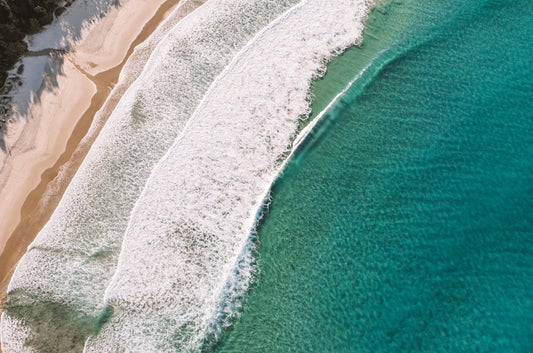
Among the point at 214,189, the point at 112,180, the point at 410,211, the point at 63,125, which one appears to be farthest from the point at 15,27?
the point at 410,211

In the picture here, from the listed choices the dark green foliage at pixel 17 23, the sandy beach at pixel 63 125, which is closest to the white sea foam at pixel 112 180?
the sandy beach at pixel 63 125

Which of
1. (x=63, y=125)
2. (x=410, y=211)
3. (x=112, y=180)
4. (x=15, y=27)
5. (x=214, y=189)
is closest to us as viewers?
(x=410, y=211)

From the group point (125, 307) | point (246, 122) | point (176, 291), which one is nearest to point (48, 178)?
point (125, 307)

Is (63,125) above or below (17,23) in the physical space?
below

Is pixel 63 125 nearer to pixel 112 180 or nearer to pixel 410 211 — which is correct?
pixel 112 180

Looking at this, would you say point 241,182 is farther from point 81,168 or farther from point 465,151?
point 465,151
